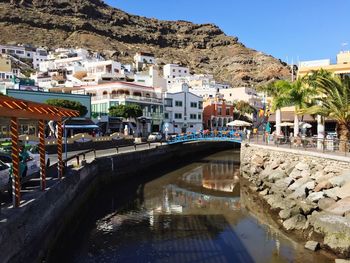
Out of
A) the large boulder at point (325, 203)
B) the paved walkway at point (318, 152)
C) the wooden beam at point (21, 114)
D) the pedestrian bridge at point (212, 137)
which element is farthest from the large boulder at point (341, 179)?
the pedestrian bridge at point (212, 137)

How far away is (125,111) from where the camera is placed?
62375mm

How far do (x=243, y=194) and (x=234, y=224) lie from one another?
8.67 metres

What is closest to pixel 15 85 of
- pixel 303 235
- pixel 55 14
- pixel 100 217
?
pixel 100 217

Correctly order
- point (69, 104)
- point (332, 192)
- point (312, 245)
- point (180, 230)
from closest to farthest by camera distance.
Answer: point (312, 245), point (180, 230), point (332, 192), point (69, 104)

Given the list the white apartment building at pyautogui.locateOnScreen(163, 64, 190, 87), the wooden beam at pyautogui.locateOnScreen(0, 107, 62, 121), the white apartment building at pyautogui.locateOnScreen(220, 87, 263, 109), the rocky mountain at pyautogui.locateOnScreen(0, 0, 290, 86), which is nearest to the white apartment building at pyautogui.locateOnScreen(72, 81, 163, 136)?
the white apartment building at pyautogui.locateOnScreen(220, 87, 263, 109)

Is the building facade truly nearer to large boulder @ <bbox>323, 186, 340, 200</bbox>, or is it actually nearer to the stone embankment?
the stone embankment

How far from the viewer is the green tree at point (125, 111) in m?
62.3

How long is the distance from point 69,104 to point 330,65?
116ft

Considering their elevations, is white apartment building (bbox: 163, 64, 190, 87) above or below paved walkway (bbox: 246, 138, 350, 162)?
above

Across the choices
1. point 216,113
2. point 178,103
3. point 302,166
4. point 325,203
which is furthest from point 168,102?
point 325,203

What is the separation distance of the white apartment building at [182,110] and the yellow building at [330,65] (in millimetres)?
31643

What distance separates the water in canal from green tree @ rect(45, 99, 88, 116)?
22720 mm

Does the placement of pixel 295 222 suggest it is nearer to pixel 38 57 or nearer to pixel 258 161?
Result: pixel 258 161

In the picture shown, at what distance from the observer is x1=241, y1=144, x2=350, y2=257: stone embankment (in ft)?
52.5
